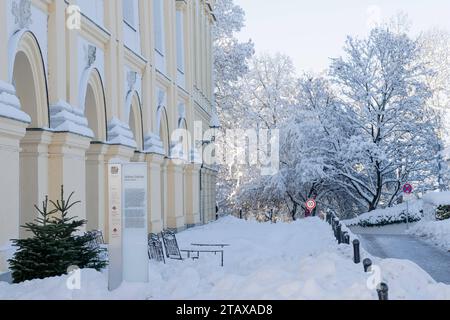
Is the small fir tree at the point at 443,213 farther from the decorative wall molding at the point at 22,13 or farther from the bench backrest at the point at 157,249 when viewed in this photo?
the decorative wall molding at the point at 22,13

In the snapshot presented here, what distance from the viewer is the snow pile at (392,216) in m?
33.0

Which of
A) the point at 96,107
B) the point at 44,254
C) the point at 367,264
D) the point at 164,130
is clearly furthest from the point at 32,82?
the point at 164,130

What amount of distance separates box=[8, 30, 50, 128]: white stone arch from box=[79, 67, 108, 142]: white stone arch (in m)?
3.72

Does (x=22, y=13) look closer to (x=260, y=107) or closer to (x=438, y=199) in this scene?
(x=438, y=199)

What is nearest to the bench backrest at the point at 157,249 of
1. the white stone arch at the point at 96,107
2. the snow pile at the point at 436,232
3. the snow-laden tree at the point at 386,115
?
the white stone arch at the point at 96,107

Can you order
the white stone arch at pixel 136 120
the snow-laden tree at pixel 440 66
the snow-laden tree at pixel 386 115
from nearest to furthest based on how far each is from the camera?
the white stone arch at pixel 136 120 < the snow-laden tree at pixel 386 115 < the snow-laden tree at pixel 440 66

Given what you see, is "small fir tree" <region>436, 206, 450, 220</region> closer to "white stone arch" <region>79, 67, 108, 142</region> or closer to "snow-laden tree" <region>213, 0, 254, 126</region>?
"white stone arch" <region>79, 67, 108, 142</region>

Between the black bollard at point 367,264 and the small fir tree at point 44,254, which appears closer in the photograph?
the black bollard at point 367,264

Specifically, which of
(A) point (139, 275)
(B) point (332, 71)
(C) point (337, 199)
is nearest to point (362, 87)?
(B) point (332, 71)

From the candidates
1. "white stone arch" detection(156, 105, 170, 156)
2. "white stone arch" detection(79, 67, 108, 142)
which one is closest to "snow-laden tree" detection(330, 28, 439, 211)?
"white stone arch" detection(156, 105, 170, 156)

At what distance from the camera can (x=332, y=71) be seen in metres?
39.7

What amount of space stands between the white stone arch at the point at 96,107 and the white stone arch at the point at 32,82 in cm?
372

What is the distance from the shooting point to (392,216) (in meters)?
33.2
